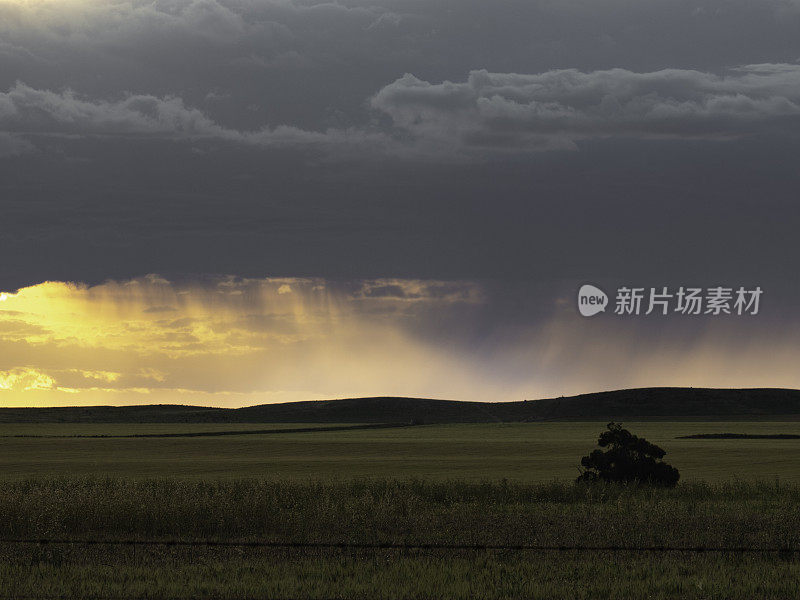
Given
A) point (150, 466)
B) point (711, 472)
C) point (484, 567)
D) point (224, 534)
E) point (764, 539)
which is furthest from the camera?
point (150, 466)

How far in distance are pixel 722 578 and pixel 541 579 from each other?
103 inches

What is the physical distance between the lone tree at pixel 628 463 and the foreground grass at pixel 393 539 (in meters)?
4.35

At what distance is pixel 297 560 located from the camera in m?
16.3

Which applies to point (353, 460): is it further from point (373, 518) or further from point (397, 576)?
point (397, 576)

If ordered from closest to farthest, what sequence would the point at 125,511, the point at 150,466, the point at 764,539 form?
the point at 764,539 → the point at 125,511 → the point at 150,466

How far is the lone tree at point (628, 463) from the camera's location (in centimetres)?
3375

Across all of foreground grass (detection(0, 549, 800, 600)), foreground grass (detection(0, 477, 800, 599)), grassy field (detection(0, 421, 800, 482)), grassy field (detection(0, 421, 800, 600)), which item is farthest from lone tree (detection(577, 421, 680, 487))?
foreground grass (detection(0, 549, 800, 600))

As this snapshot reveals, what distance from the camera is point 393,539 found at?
61.4 feet

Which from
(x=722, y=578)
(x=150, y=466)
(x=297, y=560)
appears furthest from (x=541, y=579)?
(x=150, y=466)

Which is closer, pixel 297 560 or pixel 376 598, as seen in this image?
pixel 376 598

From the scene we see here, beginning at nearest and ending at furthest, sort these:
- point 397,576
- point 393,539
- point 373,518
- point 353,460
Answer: point 397,576 < point 393,539 < point 373,518 < point 353,460

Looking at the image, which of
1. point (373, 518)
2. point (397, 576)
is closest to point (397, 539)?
point (373, 518)

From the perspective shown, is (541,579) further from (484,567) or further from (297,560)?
(297,560)

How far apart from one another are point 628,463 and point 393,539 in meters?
17.4
